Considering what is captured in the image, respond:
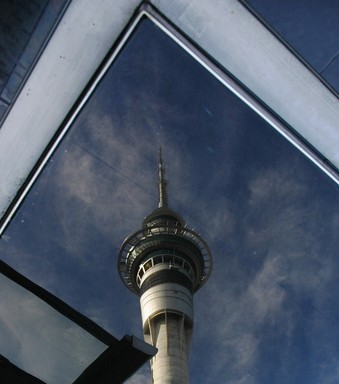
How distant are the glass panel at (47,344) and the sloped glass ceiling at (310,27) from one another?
2751mm

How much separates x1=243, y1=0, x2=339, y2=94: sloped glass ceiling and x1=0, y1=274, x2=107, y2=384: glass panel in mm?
2751

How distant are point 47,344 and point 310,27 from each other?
317 cm

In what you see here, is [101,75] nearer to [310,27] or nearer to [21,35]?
[21,35]

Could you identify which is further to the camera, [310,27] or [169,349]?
[169,349]

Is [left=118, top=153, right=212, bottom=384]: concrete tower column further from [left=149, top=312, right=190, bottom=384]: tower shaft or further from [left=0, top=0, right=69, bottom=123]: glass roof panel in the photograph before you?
[left=0, top=0, right=69, bottom=123]: glass roof panel

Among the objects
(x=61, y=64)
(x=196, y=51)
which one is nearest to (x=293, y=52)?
(x=196, y=51)

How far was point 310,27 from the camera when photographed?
3.22 metres

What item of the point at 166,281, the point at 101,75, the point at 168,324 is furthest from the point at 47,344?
the point at 166,281

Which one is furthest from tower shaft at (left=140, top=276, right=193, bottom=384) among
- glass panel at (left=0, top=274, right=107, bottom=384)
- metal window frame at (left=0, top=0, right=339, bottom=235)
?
metal window frame at (left=0, top=0, right=339, bottom=235)

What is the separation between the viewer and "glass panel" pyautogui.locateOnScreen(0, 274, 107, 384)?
3.52m

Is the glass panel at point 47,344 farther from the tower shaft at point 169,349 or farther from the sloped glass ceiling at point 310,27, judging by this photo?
the tower shaft at point 169,349

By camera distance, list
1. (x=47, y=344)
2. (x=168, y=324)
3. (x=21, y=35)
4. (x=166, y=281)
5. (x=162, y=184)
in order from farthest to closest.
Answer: (x=162, y=184)
(x=166, y=281)
(x=168, y=324)
(x=47, y=344)
(x=21, y=35)

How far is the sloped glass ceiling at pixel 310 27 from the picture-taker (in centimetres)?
310

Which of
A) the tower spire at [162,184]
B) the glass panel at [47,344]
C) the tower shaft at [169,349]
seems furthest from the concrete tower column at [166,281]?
the glass panel at [47,344]
